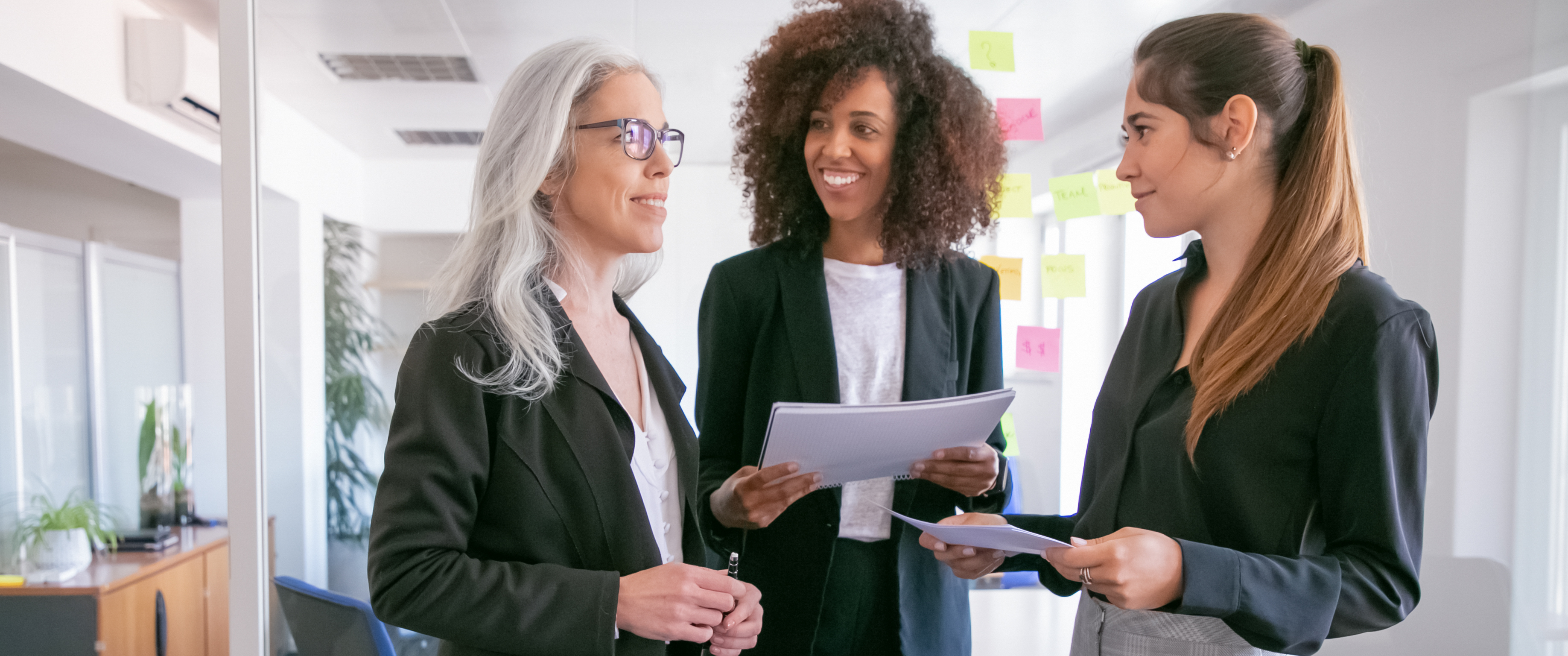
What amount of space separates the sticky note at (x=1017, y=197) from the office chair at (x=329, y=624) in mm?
1886

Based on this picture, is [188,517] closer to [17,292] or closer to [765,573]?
[17,292]

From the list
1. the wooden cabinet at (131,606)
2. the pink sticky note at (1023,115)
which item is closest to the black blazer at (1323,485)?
the pink sticky note at (1023,115)

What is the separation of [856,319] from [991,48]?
40.1 inches

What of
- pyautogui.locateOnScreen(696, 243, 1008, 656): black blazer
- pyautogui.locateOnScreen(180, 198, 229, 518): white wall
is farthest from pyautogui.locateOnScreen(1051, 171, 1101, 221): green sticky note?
pyautogui.locateOnScreen(180, 198, 229, 518): white wall

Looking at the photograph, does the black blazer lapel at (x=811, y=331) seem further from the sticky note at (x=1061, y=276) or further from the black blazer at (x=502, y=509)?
the sticky note at (x=1061, y=276)

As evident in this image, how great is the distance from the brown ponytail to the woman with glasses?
71cm

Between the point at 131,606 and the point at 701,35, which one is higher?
the point at 701,35

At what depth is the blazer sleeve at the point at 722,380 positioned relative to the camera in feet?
5.32

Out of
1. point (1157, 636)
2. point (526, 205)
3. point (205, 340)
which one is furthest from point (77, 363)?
point (1157, 636)

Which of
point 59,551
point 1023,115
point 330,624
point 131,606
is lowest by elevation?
point 131,606

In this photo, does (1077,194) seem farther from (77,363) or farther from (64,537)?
(77,363)

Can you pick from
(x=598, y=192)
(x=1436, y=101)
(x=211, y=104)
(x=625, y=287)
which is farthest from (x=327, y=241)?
(x=1436, y=101)

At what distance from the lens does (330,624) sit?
2.09 meters

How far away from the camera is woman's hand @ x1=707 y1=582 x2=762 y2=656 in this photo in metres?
1.10
